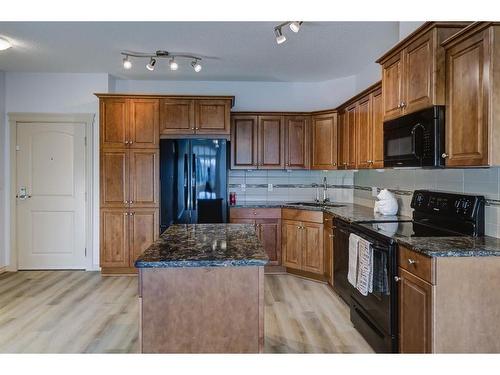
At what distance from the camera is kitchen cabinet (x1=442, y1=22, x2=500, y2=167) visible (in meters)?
1.98

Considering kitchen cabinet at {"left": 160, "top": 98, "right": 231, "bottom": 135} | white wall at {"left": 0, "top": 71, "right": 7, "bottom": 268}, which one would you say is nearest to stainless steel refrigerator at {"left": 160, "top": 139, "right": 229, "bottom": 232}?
kitchen cabinet at {"left": 160, "top": 98, "right": 231, "bottom": 135}

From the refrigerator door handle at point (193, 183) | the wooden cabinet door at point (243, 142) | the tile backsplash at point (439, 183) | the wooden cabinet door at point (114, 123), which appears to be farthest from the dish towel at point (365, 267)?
the wooden cabinet door at point (114, 123)

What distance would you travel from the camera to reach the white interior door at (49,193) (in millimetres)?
5042

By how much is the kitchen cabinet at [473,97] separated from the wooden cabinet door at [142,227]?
11.0 ft

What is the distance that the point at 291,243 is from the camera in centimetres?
468

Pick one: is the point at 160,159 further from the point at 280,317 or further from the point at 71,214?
the point at 280,317

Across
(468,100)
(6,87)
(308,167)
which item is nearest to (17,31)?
(6,87)

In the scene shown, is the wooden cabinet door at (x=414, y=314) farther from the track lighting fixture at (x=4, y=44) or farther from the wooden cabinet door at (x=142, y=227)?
the track lighting fixture at (x=4, y=44)

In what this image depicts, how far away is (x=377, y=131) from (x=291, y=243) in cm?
177

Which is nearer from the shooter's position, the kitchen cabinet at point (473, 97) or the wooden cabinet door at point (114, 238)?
the kitchen cabinet at point (473, 97)

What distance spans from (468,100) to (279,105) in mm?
3367

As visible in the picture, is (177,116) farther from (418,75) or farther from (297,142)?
(418,75)

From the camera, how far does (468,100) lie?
7.09ft

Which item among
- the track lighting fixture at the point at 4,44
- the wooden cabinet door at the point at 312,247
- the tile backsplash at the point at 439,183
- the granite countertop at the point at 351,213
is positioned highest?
the track lighting fixture at the point at 4,44
